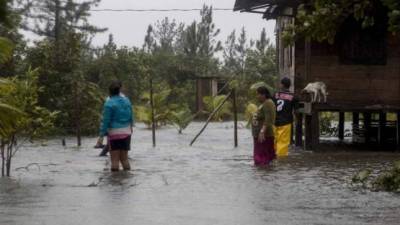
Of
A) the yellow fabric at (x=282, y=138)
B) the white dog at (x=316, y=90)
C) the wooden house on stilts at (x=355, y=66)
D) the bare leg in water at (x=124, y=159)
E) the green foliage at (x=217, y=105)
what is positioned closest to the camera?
the bare leg in water at (x=124, y=159)

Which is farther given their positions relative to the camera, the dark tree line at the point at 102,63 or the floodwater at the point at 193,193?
the dark tree line at the point at 102,63

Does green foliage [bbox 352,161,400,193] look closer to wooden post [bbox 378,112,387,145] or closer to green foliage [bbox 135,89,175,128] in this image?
wooden post [bbox 378,112,387,145]

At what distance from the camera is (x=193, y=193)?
889 cm

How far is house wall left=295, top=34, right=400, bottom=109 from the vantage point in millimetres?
17406

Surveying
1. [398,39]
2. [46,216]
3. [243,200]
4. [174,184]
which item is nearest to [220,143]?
[398,39]

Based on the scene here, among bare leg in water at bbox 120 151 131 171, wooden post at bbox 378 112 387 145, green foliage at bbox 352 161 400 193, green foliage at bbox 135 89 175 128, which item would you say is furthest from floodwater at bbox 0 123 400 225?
green foliage at bbox 135 89 175 128

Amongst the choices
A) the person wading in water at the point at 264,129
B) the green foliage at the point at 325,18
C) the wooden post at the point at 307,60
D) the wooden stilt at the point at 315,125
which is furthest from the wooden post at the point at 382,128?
the green foliage at the point at 325,18

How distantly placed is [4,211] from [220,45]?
5085cm

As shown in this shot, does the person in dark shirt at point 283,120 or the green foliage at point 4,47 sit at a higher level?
the green foliage at point 4,47

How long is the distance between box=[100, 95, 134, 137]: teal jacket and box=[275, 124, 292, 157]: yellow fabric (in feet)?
13.8

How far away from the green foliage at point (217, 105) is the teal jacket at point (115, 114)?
739 inches

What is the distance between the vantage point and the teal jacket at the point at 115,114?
36.7 ft

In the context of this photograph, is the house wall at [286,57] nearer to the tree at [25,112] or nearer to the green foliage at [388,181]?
the tree at [25,112]

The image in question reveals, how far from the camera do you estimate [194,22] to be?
175 feet
